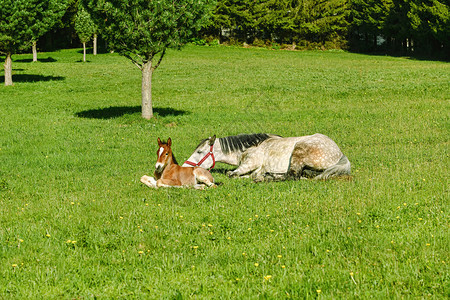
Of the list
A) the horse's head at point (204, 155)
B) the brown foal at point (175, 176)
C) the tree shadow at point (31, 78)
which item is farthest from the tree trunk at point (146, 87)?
the tree shadow at point (31, 78)

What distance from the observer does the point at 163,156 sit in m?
10.3

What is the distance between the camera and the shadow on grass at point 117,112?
27109 millimetres

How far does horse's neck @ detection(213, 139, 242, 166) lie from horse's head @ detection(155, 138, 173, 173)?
1.75 meters

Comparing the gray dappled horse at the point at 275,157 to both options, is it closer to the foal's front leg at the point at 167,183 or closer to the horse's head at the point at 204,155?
the horse's head at the point at 204,155

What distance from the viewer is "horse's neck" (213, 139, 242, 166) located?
12047mm

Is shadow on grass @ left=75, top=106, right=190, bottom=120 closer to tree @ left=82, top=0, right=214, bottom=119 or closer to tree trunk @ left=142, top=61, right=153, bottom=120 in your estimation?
tree trunk @ left=142, top=61, right=153, bottom=120

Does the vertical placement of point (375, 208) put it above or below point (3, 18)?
below

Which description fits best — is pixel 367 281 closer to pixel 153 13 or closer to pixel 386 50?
pixel 153 13

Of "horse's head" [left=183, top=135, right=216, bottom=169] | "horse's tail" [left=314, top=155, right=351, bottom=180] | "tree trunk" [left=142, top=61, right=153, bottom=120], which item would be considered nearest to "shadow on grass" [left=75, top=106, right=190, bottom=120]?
"tree trunk" [left=142, top=61, right=153, bottom=120]

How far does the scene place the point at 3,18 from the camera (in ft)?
113

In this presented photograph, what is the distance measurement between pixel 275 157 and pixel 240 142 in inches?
42.7

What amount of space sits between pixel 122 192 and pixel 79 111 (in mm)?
19518

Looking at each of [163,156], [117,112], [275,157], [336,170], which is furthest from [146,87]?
[336,170]

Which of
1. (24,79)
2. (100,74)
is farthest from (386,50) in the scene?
(24,79)
